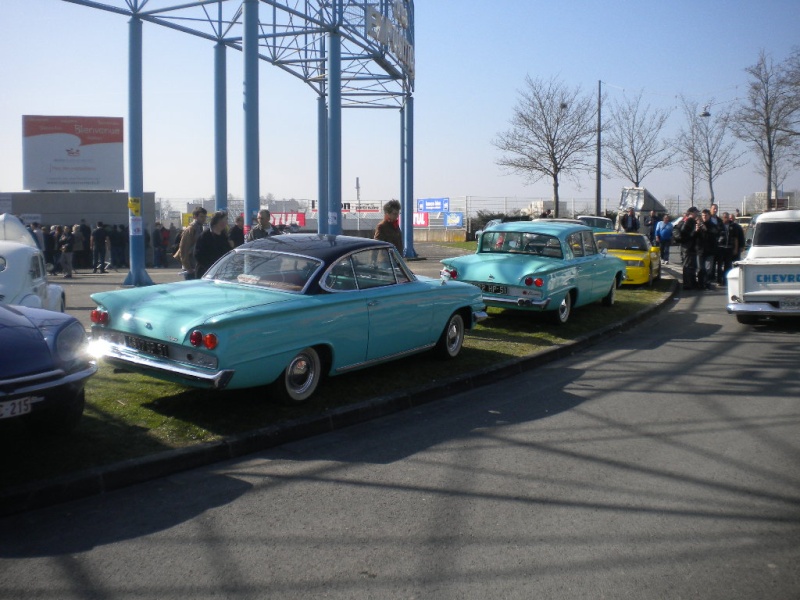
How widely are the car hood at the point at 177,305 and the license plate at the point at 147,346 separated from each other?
7 centimetres

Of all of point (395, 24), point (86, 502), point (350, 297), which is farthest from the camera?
point (395, 24)

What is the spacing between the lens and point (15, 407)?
484 cm

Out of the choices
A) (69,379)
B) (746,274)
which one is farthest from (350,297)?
(746,274)

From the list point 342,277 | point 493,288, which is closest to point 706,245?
point 493,288

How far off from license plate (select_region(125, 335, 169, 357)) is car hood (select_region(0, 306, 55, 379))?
3.14 feet

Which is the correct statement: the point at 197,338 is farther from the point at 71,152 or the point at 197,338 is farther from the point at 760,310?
the point at 71,152

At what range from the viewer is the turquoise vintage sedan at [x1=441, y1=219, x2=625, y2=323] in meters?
10.9

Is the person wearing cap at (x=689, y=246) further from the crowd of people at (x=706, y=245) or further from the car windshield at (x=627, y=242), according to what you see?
the car windshield at (x=627, y=242)

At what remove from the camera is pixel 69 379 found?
524 cm

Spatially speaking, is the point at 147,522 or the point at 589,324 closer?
the point at 147,522

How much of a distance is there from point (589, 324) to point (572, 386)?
392 cm

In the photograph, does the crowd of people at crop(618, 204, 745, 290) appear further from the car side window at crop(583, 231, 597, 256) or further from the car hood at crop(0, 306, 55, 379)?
the car hood at crop(0, 306, 55, 379)

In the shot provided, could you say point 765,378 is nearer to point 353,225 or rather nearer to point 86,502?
point 86,502

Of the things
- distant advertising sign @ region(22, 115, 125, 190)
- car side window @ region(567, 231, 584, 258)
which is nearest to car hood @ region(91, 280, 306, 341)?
car side window @ region(567, 231, 584, 258)
